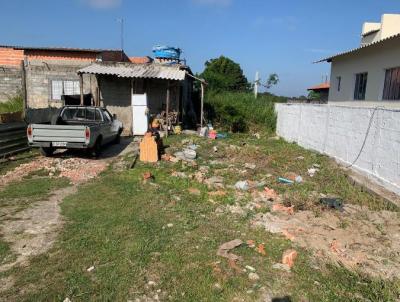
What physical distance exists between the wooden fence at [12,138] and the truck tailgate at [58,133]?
1224 millimetres

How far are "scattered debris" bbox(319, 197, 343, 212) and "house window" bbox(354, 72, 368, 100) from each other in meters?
9.98

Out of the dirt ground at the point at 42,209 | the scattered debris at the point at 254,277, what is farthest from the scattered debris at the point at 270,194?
the dirt ground at the point at 42,209

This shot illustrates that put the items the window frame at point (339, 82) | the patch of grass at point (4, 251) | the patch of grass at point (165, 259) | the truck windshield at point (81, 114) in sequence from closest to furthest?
the patch of grass at point (165, 259), the patch of grass at point (4, 251), the truck windshield at point (81, 114), the window frame at point (339, 82)

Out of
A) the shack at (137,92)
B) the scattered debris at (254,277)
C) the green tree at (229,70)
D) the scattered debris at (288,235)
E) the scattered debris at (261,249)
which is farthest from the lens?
the green tree at (229,70)

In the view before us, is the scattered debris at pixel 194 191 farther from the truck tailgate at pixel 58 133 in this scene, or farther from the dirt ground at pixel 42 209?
the truck tailgate at pixel 58 133

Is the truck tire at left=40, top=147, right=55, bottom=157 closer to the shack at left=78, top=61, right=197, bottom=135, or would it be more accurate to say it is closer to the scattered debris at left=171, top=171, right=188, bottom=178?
the scattered debris at left=171, top=171, right=188, bottom=178

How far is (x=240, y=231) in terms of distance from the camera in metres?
5.43

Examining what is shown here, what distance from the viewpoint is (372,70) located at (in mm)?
14219

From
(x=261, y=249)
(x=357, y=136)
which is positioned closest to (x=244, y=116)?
(x=357, y=136)

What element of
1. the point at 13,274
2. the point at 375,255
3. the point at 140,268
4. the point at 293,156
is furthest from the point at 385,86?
the point at 13,274

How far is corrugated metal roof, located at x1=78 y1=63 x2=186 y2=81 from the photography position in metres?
15.3

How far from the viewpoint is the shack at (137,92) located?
15.9m

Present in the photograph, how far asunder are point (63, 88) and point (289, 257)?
15574 mm

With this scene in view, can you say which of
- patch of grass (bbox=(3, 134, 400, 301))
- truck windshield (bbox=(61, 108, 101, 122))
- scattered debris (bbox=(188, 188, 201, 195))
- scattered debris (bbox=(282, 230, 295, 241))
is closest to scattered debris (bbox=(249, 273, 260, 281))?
patch of grass (bbox=(3, 134, 400, 301))
